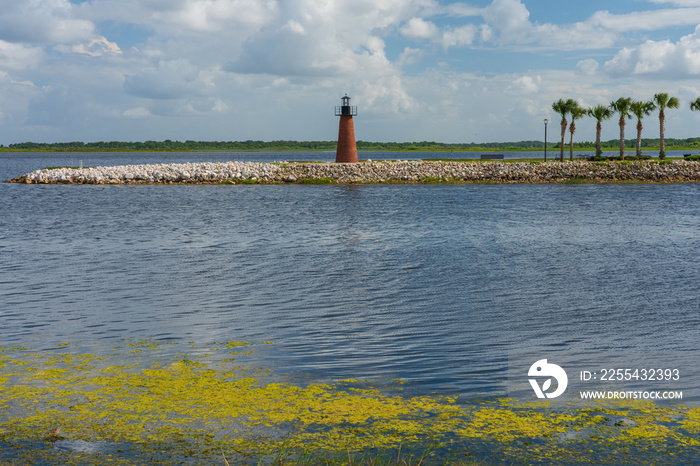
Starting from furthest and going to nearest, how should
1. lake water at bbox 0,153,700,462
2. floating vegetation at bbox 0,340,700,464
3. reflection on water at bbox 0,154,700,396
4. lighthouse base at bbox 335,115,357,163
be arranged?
lighthouse base at bbox 335,115,357,163, reflection on water at bbox 0,154,700,396, lake water at bbox 0,153,700,462, floating vegetation at bbox 0,340,700,464

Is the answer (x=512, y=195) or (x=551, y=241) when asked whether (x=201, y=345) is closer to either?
(x=551, y=241)

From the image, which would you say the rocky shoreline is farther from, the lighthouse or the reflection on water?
the reflection on water

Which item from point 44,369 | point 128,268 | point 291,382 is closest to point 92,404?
point 44,369

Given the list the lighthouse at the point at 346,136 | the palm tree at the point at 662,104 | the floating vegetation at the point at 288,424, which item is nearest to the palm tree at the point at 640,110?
the palm tree at the point at 662,104

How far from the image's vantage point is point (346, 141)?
274 ft

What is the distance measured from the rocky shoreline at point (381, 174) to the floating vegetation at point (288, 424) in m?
68.4

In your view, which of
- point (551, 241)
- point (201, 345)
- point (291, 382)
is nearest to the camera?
point (291, 382)

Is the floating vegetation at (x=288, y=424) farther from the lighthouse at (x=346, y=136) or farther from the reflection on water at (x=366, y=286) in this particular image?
the lighthouse at (x=346, y=136)

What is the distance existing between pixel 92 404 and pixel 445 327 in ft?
24.6

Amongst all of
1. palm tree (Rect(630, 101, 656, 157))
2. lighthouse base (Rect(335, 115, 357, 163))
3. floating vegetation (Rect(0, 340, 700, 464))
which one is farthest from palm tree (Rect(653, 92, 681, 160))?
floating vegetation (Rect(0, 340, 700, 464))

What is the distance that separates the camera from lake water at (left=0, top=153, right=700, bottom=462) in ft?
39.3

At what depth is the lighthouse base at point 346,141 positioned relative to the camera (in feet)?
266

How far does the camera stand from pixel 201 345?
39.7 feet

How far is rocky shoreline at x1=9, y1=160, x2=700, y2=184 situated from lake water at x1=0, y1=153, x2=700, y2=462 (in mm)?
36574
